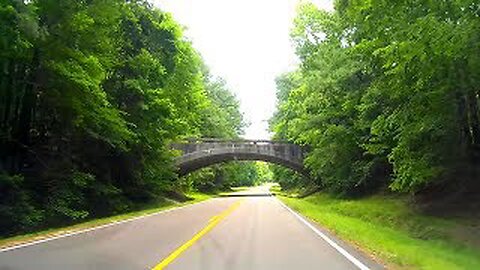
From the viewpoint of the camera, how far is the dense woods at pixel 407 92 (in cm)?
1616

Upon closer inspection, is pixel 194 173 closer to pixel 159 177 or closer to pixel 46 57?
pixel 159 177

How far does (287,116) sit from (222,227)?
39.8 meters

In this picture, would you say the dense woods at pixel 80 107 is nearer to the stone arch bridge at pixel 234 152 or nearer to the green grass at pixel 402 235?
the green grass at pixel 402 235

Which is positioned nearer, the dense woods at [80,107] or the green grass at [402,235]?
the green grass at [402,235]

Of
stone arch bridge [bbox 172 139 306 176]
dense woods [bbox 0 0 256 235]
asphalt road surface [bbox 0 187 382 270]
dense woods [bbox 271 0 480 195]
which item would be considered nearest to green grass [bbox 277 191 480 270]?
asphalt road surface [bbox 0 187 382 270]

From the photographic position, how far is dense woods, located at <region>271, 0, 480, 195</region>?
1616 centimetres

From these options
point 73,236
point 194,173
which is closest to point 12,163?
point 73,236

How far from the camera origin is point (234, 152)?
6350 centimetres

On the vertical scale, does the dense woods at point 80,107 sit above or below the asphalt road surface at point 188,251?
above

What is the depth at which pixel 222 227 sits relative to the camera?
19016mm

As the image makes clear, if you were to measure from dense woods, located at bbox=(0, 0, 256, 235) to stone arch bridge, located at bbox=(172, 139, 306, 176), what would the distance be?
21818mm

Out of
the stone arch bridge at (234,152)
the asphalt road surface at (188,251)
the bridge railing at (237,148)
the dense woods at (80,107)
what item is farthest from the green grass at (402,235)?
the bridge railing at (237,148)

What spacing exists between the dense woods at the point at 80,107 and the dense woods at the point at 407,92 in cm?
986

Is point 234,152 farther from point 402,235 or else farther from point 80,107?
point 402,235
